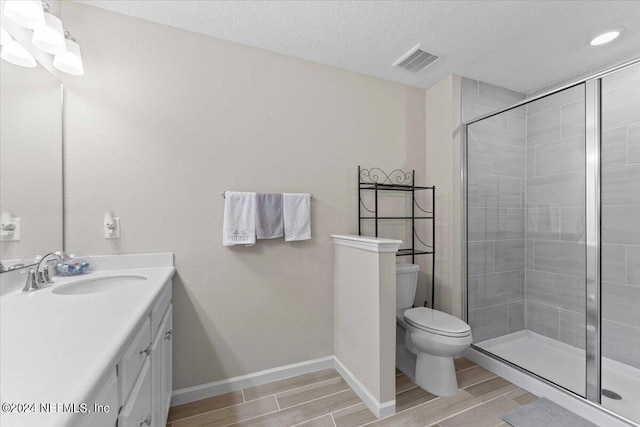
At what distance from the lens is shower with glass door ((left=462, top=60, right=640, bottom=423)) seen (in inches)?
63.9

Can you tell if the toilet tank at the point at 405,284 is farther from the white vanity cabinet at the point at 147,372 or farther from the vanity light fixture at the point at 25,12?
the vanity light fixture at the point at 25,12

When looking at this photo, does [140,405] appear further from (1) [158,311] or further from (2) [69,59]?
(2) [69,59]

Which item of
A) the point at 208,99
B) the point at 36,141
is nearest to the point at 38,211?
the point at 36,141

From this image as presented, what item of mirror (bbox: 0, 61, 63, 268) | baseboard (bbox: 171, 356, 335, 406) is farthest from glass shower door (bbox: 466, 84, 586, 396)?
mirror (bbox: 0, 61, 63, 268)

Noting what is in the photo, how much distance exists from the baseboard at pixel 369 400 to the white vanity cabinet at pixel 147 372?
110 centimetres

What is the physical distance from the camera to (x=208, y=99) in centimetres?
177

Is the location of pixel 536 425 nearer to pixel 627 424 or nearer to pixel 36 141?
pixel 627 424

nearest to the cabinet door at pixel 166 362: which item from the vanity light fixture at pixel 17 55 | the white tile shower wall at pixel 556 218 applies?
the vanity light fixture at pixel 17 55

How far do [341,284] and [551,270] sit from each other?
178 cm

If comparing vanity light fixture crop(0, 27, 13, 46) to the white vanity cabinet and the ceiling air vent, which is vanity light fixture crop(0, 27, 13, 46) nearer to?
the white vanity cabinet

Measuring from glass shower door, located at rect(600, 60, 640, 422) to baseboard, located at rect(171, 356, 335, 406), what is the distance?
1.96m

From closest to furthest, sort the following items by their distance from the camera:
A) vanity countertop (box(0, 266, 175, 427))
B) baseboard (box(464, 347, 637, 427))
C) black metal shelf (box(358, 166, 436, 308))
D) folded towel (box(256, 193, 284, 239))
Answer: vanity countertop (box(0, 266, 175, 427)) → baseboard (box(464, 347, 637, 427)) → folded towel (box(256, 193, 284, 239)) → black metal shelf (box(358, 166, 436, 308))

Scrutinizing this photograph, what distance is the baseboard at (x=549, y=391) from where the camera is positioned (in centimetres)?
146

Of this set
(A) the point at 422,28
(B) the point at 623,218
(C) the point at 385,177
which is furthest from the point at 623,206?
(A) the point at 422,28
